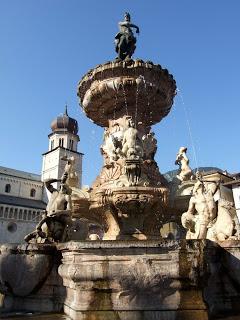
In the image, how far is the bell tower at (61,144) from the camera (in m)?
76.6

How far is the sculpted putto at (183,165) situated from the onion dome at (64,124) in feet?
223

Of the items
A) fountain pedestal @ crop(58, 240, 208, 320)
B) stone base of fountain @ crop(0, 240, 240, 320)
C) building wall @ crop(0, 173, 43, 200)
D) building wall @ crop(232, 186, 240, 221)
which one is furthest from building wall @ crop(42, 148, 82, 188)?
fountain pedestal @ crop(58, 240, 208, 320)

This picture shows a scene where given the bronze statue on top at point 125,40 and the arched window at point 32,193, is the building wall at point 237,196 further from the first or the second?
the arched window at point 32,193

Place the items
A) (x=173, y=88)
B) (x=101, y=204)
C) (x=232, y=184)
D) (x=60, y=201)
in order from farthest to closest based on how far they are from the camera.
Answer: (x=232, y=184)
(x=173, y=88)
(x=101, y=204)
(x=60, y=201)

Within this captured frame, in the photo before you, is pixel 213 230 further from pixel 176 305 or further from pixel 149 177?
pixel 149 177

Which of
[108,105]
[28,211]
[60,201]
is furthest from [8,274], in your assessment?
[28,211]

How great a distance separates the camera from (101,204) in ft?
31.0

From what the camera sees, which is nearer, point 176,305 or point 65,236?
point 176,305

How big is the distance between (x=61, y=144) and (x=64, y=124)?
4614 millimetres

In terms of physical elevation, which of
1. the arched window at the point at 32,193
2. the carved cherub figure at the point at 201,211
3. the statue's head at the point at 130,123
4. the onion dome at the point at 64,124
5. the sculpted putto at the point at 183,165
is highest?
the onion dome at the point at 64,124

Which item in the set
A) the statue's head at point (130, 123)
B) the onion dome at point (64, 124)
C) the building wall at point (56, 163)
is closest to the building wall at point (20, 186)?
the building wall at point (56, 163)

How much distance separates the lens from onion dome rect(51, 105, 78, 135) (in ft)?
257

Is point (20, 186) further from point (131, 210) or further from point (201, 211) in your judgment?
point (201, 211)

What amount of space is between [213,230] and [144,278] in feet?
8.27
